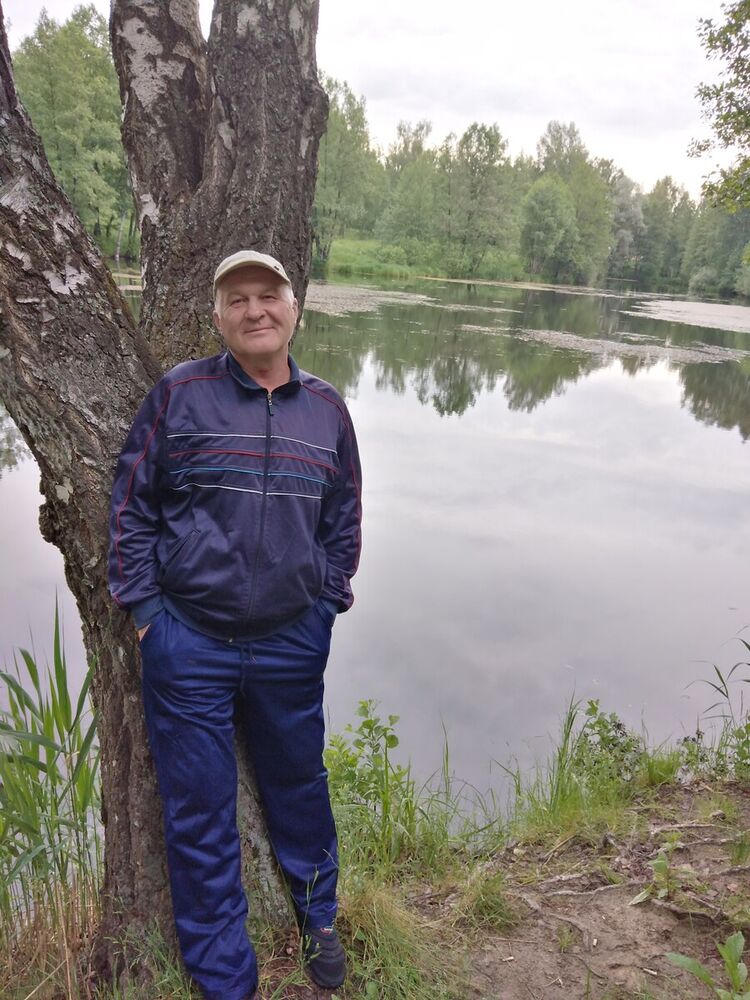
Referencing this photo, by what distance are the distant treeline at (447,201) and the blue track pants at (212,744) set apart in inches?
940

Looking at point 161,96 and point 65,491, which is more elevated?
point 161,96

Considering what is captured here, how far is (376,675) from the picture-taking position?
4.95m

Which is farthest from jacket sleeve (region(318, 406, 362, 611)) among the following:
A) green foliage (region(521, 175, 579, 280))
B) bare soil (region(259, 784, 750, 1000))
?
green foliage (region(521, 175, 579, 280))

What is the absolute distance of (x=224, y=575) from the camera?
1775 mm

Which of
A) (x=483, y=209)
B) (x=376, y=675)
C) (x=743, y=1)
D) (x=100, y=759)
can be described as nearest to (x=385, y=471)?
(x=376, y=675)

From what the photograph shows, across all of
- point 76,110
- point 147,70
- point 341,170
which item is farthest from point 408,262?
point 147,70

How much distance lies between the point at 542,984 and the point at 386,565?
4.37 metres

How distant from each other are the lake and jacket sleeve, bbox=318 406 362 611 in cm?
248

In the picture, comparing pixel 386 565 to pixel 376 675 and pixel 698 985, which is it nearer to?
pixel 376 675

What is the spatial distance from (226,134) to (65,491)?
3.73 feet

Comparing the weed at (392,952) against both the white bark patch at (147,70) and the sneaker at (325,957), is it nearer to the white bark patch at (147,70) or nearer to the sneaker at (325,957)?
the sneaker at (325,957)

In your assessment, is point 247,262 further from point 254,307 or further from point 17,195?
point 17,195

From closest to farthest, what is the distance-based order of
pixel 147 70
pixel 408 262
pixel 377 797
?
pixel 147 70 < pixel 377 797 < pixel 408 262

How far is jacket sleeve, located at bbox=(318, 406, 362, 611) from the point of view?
6.73 feet
